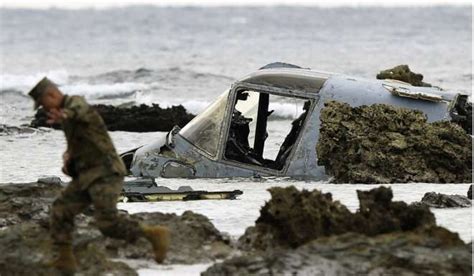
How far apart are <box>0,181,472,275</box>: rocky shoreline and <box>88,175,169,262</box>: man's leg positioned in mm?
247

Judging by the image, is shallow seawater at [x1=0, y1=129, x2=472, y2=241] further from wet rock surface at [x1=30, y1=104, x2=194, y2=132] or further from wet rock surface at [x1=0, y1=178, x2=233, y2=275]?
wet rock surface at [x1=30, y1=104, x2=194, y2=132]

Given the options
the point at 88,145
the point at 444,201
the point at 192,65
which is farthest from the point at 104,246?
the point at 192,65

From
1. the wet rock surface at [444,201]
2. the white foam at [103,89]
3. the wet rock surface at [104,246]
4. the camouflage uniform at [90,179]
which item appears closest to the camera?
the camouflage uniform at [90,179]

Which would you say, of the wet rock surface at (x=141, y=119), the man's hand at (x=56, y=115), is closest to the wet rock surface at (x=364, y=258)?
the man's hand at (x=56, y=115)

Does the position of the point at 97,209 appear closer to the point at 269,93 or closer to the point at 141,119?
the point at 269,93

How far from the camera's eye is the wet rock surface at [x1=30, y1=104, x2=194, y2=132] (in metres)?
20.2

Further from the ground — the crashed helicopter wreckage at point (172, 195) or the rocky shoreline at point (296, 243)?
the rocky shoreline at point (296, 243)

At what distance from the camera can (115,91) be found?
3353 centimetres

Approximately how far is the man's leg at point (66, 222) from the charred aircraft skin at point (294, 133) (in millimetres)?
4862

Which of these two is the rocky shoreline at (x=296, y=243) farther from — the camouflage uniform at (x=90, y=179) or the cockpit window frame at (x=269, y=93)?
the cockpit window frame at (x=269, y=93)

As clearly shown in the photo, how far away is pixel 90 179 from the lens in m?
7.66

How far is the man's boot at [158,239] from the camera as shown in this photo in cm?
779

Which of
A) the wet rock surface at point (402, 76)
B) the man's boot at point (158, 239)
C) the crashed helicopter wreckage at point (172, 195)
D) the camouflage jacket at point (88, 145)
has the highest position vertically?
the wet rock surface at point (402, 76)

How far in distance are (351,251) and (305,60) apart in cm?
4093
